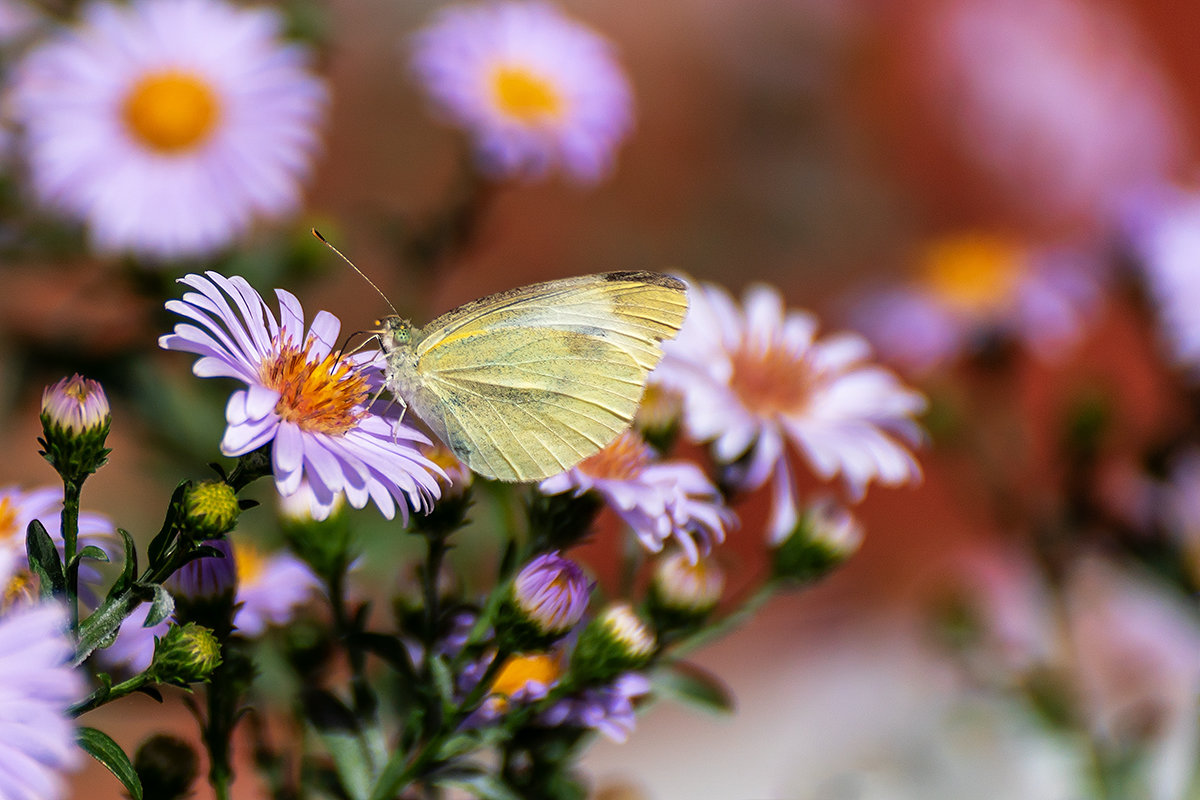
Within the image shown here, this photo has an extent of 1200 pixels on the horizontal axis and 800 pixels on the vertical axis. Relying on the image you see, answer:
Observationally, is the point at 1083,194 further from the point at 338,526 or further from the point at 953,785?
the point at 338,526

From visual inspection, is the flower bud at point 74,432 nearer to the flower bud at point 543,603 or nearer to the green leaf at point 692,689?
the flower bud at point 543,603

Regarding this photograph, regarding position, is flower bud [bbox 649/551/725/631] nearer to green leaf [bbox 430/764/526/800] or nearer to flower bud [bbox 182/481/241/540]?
green leaf [bbox 430/764/526/800]

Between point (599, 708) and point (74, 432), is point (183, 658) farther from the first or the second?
point (599, 708)

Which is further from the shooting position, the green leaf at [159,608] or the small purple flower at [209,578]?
the small purple flower at [209,578]

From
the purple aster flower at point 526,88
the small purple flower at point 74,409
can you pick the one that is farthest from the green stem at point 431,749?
the purple aster flower at point 526,88

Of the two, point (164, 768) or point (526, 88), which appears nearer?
point (164, 768)

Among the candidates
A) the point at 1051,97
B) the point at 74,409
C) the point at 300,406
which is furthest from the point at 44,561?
the point at 1051,97
